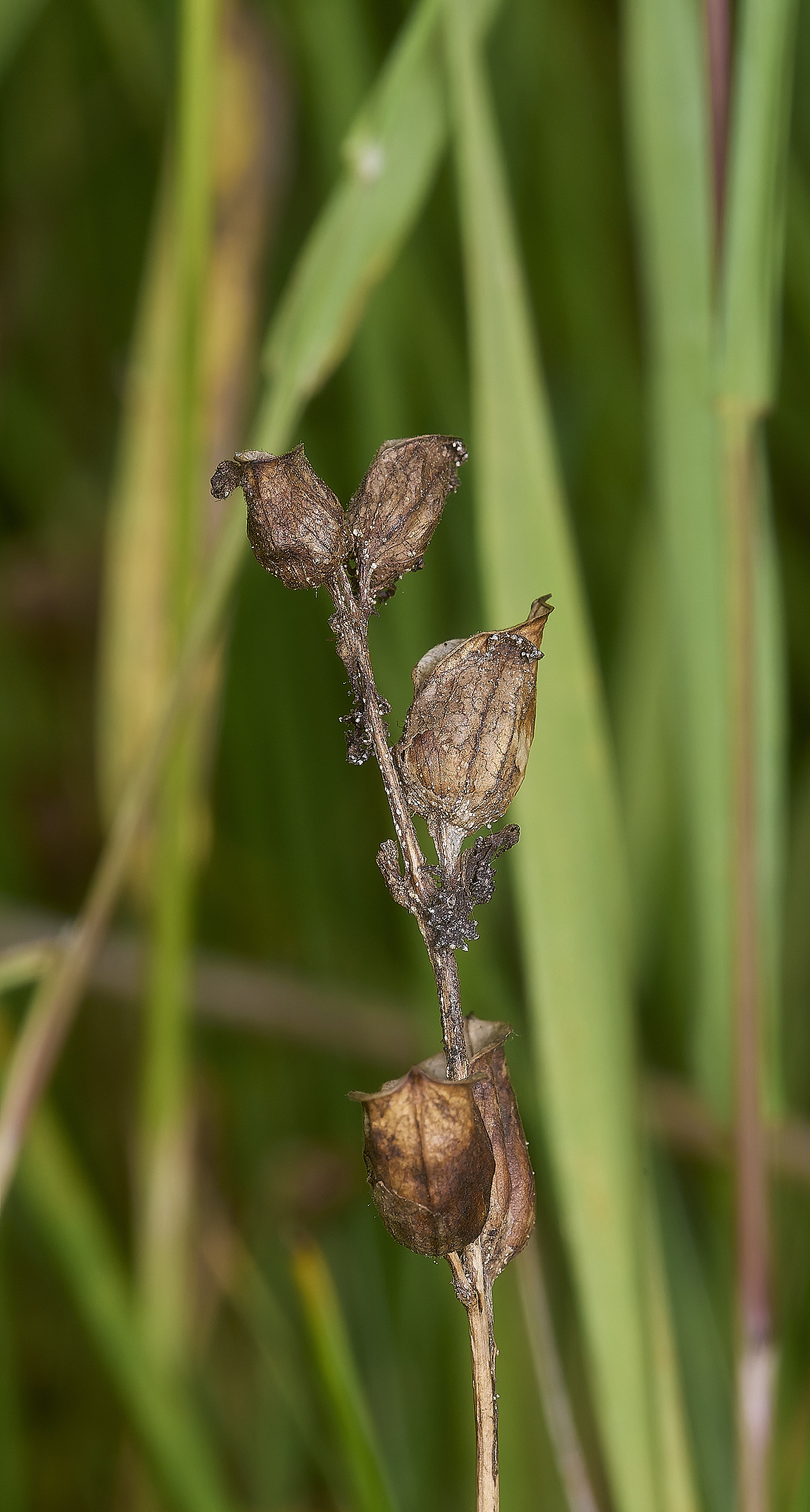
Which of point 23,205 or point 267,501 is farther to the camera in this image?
point 23,205

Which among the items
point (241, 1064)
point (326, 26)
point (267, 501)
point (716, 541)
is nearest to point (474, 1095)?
point (267, 501)

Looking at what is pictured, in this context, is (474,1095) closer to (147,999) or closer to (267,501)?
(267,501)

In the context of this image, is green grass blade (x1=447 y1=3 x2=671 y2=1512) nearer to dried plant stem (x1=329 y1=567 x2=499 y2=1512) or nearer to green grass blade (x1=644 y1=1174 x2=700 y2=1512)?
green grass blade (x1=644 y1=1174 x2=700 y2=1512)

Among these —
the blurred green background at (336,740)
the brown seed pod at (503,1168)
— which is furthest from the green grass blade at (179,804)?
the brown seed pod at (503,1168)

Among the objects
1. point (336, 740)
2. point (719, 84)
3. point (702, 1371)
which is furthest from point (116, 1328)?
point (336, 740)

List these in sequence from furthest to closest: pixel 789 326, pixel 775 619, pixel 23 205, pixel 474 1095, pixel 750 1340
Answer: pixel 23 205 < pixel 789 326 < pixel 775 619 < pixel 750 1340 < pixel 474 1095

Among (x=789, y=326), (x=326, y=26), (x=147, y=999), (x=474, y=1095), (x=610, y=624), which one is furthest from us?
(x=610, y=624)

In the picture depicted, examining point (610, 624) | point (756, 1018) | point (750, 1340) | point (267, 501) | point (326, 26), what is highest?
point (326, 26)

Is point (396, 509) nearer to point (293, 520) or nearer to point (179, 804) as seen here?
point (293, 520)
